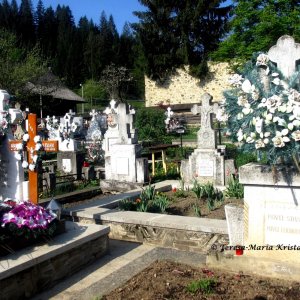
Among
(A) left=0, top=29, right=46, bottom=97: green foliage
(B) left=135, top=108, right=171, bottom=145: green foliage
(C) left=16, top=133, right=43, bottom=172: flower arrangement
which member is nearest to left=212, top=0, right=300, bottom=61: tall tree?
(B) left=135, top=108, right=171, bottom=145: green foliage

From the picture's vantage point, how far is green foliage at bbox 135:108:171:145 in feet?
69.2

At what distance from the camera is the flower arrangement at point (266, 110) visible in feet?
12.6

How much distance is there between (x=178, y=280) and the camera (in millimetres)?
4211

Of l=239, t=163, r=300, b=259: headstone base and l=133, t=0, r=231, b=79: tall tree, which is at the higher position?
l=133, t=0, r=231, b=79: tall tree

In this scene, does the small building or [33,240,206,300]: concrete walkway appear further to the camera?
the small building

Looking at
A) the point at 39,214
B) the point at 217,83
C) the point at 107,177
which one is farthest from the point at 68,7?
the point at 39,214

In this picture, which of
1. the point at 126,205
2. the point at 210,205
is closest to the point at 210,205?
the point at 210,205

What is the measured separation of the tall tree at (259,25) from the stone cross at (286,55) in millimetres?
24922

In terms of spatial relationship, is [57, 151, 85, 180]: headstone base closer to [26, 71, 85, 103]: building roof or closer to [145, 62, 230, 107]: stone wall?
[26, 71, 85, 103]: building roof

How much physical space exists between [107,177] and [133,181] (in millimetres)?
791

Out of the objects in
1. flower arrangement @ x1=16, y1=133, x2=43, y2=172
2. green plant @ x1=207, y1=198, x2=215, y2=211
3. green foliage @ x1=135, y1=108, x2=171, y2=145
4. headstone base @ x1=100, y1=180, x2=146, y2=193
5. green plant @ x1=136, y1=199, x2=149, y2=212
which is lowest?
green plant @ x1=207, y1=198, x2=215, y2=211

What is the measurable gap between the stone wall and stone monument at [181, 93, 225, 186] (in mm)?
27384

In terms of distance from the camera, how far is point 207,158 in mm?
9656

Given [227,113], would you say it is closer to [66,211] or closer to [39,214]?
[39,214]
